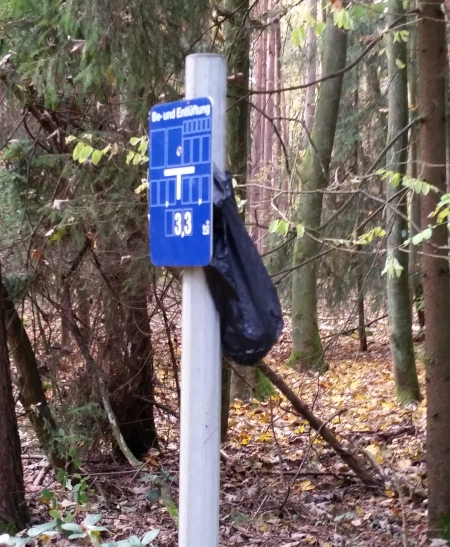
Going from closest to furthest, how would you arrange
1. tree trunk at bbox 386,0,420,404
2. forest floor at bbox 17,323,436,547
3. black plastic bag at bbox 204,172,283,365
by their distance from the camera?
1. black plastic bag at bbox 204,172,283,365
2. forest floor at bbox 17,323,436,547
3. tree trunk at bbox 386,0,420,404

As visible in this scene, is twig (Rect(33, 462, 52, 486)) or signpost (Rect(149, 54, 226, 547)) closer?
signpost (Rect(149, 54, 226, 547))

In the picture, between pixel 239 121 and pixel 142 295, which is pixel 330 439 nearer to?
pixel 142 295

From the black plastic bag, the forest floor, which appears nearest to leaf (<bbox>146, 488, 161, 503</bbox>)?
the forest floor

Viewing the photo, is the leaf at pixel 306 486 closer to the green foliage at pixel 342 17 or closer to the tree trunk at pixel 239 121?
the tree trunk at pixel 239 121

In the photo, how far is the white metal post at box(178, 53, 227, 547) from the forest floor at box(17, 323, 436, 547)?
116 inches

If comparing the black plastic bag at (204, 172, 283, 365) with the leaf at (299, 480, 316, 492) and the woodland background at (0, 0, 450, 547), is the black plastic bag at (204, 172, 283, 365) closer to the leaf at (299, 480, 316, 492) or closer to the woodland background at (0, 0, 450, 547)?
the woodland background at (0, 0, 450, 547)

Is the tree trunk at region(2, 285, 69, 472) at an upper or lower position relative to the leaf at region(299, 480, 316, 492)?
upper

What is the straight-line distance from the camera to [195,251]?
229cm

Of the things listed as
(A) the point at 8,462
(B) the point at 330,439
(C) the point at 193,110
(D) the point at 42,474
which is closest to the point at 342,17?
(C) the point at 193,110

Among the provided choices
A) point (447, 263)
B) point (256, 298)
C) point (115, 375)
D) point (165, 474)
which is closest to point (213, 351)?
point (256, 298)

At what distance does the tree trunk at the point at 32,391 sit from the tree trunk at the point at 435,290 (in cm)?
357

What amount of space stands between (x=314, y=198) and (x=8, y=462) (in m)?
8.66

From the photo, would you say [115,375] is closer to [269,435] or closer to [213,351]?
[269,435]

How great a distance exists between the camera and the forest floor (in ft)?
18.4
